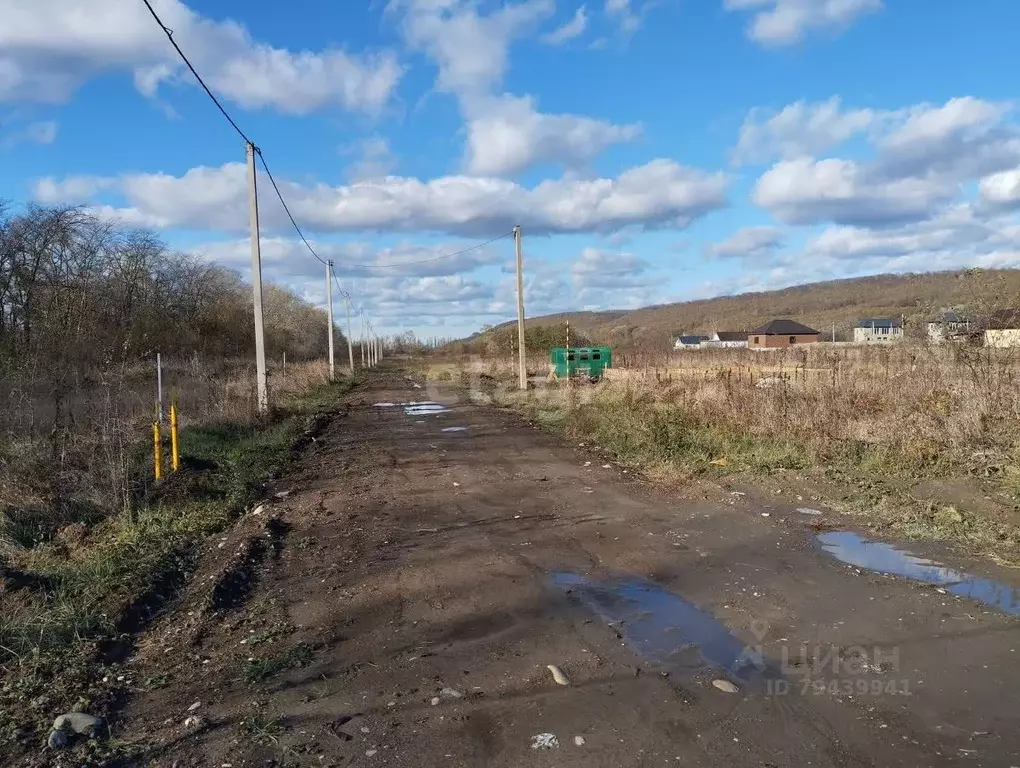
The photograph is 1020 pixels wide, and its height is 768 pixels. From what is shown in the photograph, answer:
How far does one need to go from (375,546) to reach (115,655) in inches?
113

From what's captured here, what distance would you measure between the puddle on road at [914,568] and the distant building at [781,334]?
84.8 metres

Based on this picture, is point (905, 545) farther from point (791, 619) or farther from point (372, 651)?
point (372, 651)

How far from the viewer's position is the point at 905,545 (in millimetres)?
6969

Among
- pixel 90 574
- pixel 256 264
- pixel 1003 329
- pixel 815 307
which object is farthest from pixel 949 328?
pixel 815 307

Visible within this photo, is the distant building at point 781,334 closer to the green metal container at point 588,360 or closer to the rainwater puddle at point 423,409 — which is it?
the green metal container at point 588,360

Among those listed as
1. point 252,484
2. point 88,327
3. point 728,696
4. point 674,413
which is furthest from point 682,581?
point 88,327

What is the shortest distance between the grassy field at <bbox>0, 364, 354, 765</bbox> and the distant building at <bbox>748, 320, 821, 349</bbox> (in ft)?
278

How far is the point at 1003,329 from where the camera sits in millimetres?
10141

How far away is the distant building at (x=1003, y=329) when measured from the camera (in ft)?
32.6

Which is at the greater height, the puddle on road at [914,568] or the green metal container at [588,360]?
the green metal container at [588,360]

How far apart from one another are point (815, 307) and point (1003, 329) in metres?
109

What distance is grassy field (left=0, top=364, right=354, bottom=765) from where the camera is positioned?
4227 mm

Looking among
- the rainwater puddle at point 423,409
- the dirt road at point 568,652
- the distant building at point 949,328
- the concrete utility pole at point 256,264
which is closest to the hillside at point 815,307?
the distant building at point 949,328

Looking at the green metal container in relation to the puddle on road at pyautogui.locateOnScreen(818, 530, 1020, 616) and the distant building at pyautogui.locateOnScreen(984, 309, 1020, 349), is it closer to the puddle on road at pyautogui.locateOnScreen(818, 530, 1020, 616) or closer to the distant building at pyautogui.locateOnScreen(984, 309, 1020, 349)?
the distant building at pyautogui.locateOnScreen(984, 309, 1020, 349)
